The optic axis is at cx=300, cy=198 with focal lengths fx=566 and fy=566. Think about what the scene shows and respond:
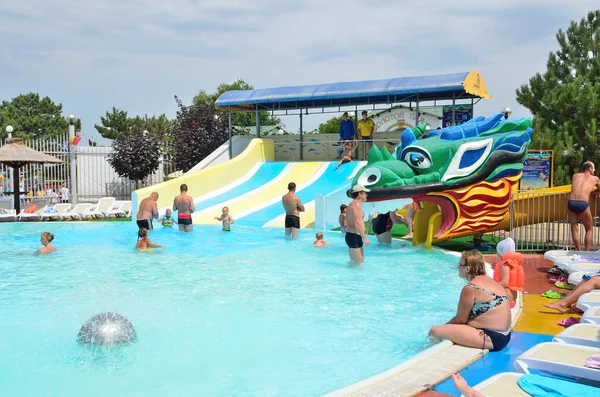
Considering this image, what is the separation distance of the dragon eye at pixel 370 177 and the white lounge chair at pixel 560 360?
608cm

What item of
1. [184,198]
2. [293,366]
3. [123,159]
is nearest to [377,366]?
[293,366]

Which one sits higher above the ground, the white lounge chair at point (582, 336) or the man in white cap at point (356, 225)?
the man in white cap at point (356, 225)

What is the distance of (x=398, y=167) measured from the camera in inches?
414

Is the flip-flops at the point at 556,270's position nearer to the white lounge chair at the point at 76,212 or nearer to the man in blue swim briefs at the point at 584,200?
the man in blue swim briefs at the point at 584,200

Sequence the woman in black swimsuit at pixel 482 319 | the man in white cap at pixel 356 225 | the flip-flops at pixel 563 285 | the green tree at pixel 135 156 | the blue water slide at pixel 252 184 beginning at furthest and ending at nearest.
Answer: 1. the green tree at pixel 135 156
2. the blue water slide at pixel 252 184
3. the man in white cap at pixel 356 225
4. the flip-flops at pixel 563 285
5. the woman in black swimsuit at pixel 482 319

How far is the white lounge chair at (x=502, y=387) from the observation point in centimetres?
371

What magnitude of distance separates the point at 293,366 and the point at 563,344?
2.37 m

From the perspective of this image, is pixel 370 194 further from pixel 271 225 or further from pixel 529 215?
pixel 271 225

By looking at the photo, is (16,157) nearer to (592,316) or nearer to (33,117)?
(592,316)

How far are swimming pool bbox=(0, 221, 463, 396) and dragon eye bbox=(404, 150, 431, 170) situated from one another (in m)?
1.68

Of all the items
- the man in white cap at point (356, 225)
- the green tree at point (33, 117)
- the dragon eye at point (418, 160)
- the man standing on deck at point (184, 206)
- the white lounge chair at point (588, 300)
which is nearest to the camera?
the white lounge chair at point (588, 300)

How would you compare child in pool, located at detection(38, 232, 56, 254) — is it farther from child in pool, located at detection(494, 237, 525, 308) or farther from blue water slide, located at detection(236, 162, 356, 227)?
child in pool, located at detection(494, 237, 525, 308)

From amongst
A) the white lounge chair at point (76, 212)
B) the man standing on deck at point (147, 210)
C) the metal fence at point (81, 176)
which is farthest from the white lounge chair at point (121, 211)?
the man standing on deck at point (147, 210)

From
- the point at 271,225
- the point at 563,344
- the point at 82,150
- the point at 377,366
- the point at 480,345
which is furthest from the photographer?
the point at 82,150
